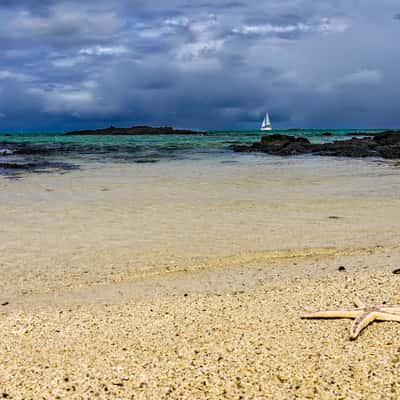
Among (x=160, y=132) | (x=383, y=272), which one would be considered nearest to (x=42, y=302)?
(x=383, y=272)

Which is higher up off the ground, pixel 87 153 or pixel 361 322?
pixel 87 153

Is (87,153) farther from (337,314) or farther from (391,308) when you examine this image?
(391,308)

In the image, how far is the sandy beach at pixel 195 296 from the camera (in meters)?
3.16

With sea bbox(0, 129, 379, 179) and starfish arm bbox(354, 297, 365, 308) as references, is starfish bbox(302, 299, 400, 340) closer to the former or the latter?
starfish arm bbox(354, 297, 365, 308)

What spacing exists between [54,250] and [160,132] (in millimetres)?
92188

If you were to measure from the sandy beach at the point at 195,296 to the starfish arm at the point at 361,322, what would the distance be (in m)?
0.06

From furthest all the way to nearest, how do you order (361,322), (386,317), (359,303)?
1. (359,303)
2. (386,317)
3. (361,322)

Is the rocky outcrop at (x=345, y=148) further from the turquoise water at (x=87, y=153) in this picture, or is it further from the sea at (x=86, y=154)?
the turquoise water at (x=87, y=153)

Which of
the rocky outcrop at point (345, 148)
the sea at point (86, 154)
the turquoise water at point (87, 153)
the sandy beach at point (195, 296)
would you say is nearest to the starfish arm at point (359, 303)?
the sandy beach at point (195, 296)

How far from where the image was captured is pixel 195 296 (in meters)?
4.73

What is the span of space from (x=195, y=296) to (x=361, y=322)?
5.17 ft

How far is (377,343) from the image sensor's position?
3.58 meters

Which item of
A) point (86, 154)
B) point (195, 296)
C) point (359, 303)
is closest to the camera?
point (359, 303)

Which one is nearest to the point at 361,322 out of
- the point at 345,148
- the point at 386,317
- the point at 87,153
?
the point at 386,317
